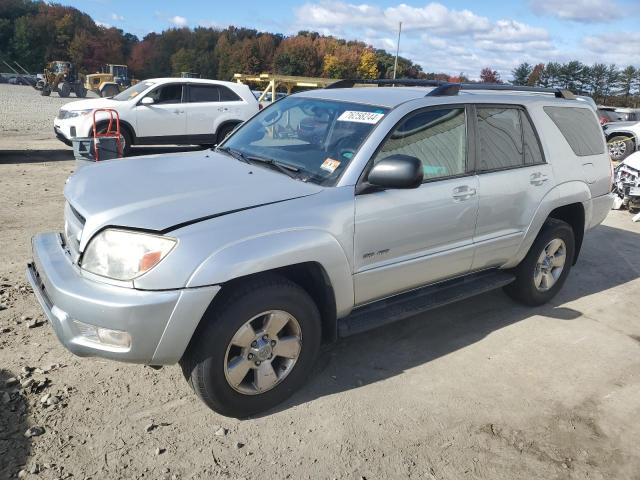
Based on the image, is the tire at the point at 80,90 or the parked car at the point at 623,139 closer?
the parked car at the point at 623,139

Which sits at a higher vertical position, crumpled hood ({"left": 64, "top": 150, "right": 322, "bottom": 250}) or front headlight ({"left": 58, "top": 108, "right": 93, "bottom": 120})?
front headlight ({"left": 58, "top": 108, "right": 93, "bottom": 120})

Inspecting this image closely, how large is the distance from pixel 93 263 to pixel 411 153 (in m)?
2.09

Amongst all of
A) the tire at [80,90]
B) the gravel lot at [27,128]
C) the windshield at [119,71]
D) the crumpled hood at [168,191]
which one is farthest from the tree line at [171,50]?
the crumpled hood at [168,191]

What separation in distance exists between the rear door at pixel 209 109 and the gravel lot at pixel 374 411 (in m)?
7.88

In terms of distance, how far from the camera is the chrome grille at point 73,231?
2887mm

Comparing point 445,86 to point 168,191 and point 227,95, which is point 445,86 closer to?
point 168,191

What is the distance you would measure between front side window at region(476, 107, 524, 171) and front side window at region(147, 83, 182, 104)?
9.17m

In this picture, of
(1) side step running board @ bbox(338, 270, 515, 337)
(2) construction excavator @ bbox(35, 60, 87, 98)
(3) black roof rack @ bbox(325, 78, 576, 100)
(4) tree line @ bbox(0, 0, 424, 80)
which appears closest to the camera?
(1) side step running board @ bbox(338, 270, 515, 337)

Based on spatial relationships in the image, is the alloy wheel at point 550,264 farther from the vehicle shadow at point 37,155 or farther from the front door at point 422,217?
the vehicle shadow at point 37,155

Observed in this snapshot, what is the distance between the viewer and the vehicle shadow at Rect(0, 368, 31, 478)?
2559 millimetres

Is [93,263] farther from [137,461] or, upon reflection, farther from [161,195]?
[137,461]

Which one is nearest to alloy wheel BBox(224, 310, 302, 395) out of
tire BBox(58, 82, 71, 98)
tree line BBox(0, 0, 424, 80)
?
tire BBox(58, 82, 71, 98)

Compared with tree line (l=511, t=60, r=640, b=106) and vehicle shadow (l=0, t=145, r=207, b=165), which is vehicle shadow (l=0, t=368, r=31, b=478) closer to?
vehicle shadow (l=0, t=145, r=207, b=165)

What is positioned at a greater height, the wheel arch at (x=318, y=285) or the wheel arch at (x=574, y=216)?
the wheel arch at (x=574, y=216)
